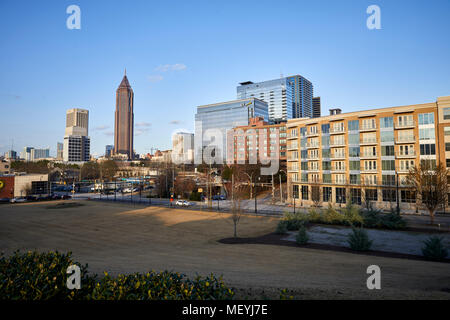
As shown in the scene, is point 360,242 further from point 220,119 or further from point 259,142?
point 220,119

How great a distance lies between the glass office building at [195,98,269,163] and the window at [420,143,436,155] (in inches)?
4824

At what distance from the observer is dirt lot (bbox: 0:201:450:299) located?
37.3 ft

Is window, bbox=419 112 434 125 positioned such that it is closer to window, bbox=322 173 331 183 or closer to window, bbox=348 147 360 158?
window, bbox=348 147 360 158

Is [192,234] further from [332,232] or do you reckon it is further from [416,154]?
[416,154]

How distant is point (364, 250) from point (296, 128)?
1825 inches

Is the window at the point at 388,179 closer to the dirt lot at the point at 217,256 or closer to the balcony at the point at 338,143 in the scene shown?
the balcony at the point at 338,143

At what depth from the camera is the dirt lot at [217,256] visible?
11359mm

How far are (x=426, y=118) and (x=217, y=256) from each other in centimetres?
5049

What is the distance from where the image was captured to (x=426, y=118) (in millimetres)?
49094

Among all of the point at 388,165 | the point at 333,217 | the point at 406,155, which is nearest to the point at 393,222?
the point at 333,217

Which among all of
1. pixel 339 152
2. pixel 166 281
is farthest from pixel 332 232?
pixel 339 152

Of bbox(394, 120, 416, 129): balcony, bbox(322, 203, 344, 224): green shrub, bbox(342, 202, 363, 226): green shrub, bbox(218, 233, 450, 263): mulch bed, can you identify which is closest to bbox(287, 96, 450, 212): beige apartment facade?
bbox(394, 120, 416, 129): balcony

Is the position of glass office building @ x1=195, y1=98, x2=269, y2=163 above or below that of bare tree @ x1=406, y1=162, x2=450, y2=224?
above

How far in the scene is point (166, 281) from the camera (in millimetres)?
8164
